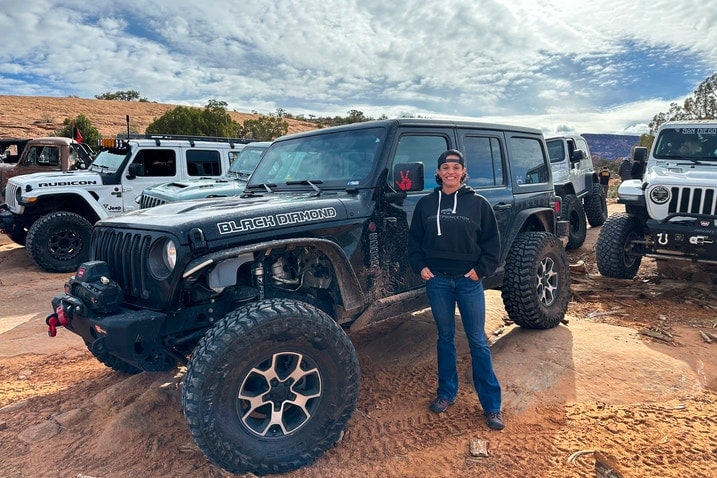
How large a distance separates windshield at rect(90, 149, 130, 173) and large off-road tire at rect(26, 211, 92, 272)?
96 cm

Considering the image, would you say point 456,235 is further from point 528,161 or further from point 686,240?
point 686,240

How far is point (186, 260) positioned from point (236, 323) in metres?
0.42

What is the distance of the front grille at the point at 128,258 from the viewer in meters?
2.78

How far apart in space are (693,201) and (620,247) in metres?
1.07

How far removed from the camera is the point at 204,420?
241 centimetres

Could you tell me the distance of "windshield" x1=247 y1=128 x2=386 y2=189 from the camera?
3.52 meters

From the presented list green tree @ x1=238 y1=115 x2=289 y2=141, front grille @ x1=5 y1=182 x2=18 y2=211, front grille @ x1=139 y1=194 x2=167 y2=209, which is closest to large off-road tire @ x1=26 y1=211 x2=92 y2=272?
front grille @ x1=5 y1=182 x2=18 y2=211

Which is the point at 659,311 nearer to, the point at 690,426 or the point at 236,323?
the point at 690,426

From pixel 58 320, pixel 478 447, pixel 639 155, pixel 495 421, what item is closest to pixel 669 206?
pixel 639 155

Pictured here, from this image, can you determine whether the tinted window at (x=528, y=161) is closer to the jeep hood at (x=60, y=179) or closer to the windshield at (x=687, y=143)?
the windshield at (x=687, y=143)

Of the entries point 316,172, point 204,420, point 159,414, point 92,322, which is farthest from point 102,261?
point 316,172

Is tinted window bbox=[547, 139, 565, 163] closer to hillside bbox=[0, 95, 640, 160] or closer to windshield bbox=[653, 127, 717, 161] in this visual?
windshield bbox=[653, 127, 717, 161]

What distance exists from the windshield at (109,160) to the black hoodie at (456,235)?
6.51m

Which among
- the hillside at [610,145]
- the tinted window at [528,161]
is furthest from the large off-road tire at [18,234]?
the hillside at [610,145]
